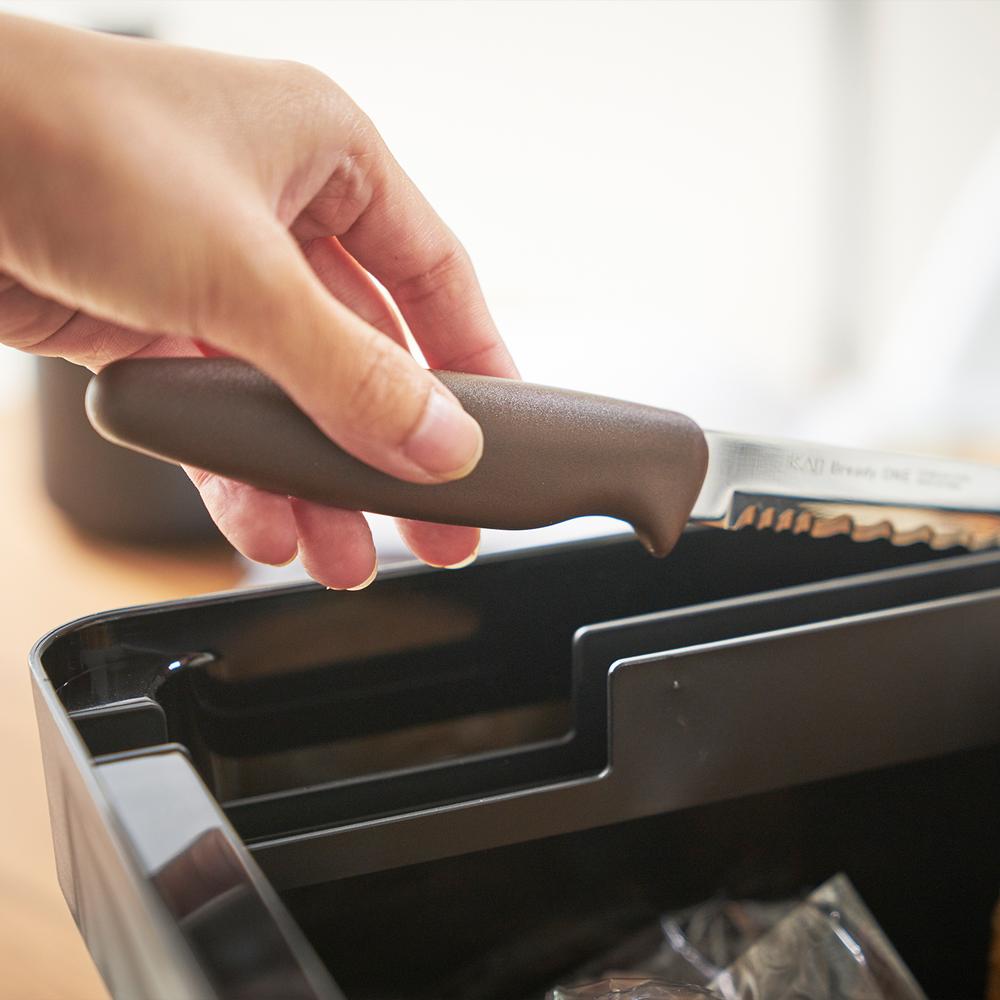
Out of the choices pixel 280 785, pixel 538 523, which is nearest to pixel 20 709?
pixel 280 785

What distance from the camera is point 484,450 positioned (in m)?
0.32

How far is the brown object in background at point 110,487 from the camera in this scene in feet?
2.69

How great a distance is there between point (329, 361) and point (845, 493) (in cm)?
21

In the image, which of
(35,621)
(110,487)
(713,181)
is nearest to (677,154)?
(713,181)

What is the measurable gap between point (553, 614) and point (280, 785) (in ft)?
0.42

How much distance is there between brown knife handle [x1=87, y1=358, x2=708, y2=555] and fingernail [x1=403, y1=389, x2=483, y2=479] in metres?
0.02

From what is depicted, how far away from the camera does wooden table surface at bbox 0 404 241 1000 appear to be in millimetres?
465

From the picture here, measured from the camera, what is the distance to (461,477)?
1.04 feet

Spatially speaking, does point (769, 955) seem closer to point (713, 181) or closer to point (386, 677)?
point (386, 677)

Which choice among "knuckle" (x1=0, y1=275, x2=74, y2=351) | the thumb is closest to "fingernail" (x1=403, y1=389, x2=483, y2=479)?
the thumb

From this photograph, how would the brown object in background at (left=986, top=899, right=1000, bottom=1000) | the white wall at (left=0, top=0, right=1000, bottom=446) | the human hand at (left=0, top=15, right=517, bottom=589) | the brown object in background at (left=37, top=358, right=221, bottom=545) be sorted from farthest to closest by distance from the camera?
the white wall at (left=0, top=0, right=1000, bottom=446)
the brown object in background at (left=37, top=358, right=221, bottom=545)
the brown object in background at (left=986, top=899, right=1000, bottom=1000)
the human hand at (left=0, top=15, right=517, bottom=589)

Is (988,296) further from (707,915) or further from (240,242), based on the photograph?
(240,242)

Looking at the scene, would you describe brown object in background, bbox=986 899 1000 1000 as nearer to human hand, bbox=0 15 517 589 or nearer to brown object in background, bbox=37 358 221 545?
human hand, bbox=0 15 517 589

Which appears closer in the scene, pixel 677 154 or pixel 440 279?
pixel 440 279
